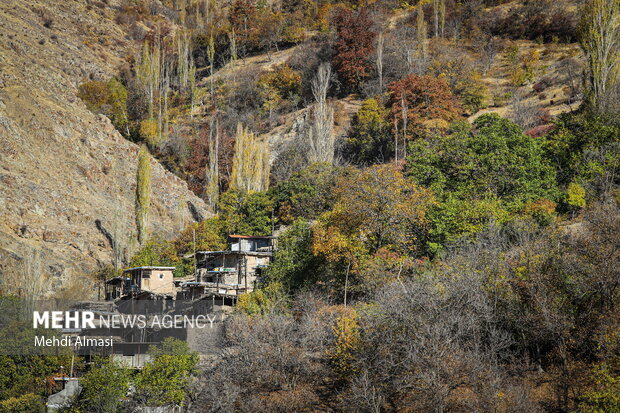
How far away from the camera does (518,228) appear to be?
24312mm

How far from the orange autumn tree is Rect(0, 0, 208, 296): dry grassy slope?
20138mm

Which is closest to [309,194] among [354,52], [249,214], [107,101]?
[249,214]

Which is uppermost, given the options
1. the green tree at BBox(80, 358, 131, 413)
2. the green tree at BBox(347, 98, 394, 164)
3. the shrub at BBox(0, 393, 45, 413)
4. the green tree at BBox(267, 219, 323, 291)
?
the green tree at BBox(347, 98, 394, 164)

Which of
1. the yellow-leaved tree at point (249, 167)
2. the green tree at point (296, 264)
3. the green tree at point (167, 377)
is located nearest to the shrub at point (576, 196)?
the green tree at point (296, 264)

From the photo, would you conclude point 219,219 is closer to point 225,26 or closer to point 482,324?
point 482,324

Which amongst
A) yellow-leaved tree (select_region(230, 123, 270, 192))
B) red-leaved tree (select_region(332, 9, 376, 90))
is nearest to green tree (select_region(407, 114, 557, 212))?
yellow-leaved tree (select_region(230, 123, 270, 192))

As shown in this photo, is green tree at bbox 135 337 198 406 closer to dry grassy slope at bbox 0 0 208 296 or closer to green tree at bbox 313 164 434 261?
green tree at bbox 313 164 434 261

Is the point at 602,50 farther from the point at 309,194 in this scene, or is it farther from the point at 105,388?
the point at 105,388

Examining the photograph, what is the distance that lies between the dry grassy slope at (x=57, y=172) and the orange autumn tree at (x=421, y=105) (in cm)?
2014

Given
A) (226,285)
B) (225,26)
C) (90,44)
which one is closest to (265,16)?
(225,26)

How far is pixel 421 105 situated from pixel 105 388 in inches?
1184

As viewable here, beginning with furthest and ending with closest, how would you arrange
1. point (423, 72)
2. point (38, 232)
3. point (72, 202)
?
point (423, 72) < point (72, 202) < point (38, 232)

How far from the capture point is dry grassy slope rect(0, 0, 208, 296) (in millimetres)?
40062

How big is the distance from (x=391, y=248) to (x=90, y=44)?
60.1 m
